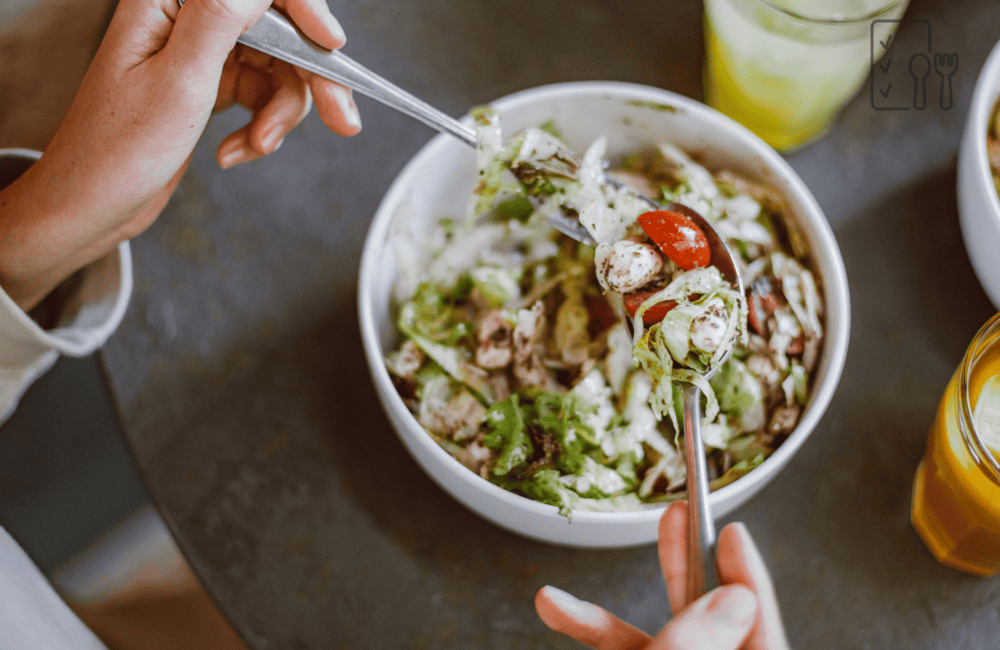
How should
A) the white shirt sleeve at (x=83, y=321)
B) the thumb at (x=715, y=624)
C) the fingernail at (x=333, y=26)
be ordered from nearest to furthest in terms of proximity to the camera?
1. the thumb at (x=715, y=624)
2. the fingernail at (x=333, y=26)
3. the white shirt sleeve at (x=83, y=321)

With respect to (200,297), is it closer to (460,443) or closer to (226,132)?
(226,132)

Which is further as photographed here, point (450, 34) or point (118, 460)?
point (118, 460)

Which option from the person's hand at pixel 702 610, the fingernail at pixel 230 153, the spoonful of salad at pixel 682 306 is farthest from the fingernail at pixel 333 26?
the person's hand at pixel 702 610

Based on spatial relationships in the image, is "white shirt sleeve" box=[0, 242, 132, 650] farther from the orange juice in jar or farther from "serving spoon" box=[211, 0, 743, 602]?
the orange juice in jar

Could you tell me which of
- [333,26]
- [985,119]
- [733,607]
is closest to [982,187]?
[985,119]

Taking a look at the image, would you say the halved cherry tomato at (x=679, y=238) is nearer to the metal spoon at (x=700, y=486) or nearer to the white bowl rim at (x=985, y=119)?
the metal spoon at (x=700, y=486)

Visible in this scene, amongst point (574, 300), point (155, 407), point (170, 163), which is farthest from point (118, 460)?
point (574, 300)
